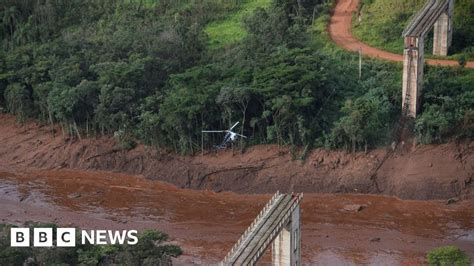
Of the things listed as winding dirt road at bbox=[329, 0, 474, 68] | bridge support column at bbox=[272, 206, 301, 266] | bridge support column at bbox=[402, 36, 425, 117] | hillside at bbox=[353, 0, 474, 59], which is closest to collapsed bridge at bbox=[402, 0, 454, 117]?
bridge support column at bbox=[402, 36, 425, 117]

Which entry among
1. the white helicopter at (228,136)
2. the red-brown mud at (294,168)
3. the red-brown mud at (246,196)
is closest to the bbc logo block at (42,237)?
the red-brown mud at (246,196)

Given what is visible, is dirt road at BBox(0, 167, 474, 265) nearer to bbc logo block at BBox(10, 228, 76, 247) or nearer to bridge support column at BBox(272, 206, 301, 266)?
bridge support column at BBox(272, 206, 301, 266)

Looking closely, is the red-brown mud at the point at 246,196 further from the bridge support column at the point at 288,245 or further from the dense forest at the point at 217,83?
the bridge support column at the point at 288,245

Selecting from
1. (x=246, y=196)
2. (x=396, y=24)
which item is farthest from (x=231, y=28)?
(x=246, y=196)

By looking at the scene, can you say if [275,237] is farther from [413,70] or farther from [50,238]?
[413,70]

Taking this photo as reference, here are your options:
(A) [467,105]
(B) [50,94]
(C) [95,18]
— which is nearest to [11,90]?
(B) [50,94]

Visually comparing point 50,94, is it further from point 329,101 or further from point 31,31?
point 329,101
